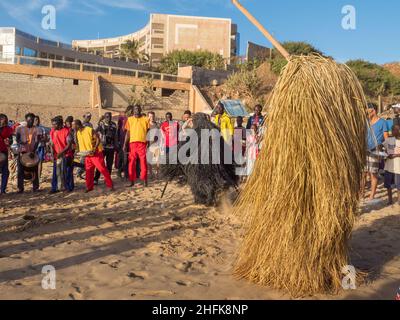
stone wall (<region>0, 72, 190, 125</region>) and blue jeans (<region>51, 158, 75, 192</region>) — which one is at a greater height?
stone wall (<region>0, 72, 190, 125</region>)

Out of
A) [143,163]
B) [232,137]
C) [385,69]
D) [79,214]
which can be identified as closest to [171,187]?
[143,163]

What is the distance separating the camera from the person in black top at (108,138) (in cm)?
900

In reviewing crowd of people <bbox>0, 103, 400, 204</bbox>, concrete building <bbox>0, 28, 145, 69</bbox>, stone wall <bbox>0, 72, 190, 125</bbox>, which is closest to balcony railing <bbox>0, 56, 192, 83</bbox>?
stone wall <bbox>0, 72, 190, 125</bbox>

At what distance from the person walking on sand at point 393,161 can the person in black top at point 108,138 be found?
18.1 feet

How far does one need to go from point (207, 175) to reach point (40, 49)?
156 feet

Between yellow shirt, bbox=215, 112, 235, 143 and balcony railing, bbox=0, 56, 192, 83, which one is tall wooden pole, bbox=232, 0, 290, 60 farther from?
balcony railing, bbox=0, 56, 192, 83

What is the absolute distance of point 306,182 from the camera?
136 inches

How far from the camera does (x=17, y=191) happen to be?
817 centimetres

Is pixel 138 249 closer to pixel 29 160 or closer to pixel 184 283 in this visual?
pixel 184 283

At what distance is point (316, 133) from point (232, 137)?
425cm

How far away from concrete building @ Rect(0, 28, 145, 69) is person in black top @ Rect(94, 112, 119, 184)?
38425 mm

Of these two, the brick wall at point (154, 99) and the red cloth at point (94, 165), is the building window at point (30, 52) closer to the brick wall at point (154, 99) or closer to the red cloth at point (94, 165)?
the brick wall at point (154, 99)

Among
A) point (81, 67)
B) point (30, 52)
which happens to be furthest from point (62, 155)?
point (30, 52)

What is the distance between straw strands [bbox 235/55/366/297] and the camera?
11.1 feet
